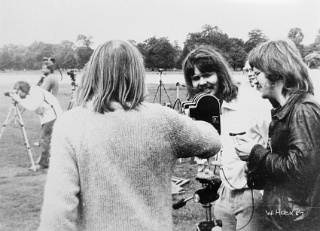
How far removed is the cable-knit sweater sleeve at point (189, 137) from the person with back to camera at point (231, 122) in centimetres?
43

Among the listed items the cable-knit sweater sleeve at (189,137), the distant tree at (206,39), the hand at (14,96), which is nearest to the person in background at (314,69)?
the distant tree at (206,39)

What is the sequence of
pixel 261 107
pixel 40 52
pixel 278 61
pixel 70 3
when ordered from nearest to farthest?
pixel 278 61 → pixel 261 107 → pixel 70 3 → pixel 40 52

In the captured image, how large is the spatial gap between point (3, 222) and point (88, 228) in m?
1.14

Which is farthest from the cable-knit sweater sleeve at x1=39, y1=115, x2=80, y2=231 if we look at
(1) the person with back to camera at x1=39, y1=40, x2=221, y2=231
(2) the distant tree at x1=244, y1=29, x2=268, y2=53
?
(2) the distant tree at x1=244, y1=29, x2=268, y2=53

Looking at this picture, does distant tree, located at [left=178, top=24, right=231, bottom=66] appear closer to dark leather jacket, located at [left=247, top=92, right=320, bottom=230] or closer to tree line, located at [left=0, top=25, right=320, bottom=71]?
tree line, located at [left=0, top=25, right=320, bottom=71]

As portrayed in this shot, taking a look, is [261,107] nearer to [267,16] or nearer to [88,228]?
[267,16]

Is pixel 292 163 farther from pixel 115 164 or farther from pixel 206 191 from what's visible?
pixel 115 164

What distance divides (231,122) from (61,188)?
73 cm

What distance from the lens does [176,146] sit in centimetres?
83

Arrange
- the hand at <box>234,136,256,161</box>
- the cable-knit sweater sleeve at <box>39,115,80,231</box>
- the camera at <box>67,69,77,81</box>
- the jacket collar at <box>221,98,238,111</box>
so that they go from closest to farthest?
1. the cable-knit sweater sleeve at <box>39,115,80,231</box>
2. the hand at <box>234,136,256,161</box>
3. the jacket collar at <box>221,98,238,111</box>
4. the camera at <box>67,69,77,81</box>

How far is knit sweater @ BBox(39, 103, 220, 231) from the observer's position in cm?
76

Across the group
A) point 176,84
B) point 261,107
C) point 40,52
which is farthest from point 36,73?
point 261,107

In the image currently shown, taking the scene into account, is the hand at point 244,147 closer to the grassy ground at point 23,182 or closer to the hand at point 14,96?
the grassy ground at point 23,182

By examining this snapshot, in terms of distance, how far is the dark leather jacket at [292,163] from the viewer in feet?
3.43
